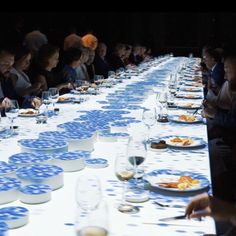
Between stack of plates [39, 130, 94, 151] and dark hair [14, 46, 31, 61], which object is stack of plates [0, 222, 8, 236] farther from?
dark hair [14, 46, 31, 61]

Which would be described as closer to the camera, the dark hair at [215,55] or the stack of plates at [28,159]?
the stack of plates at [28,159]

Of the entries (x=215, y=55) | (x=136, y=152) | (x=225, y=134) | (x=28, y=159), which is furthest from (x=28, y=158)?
(x=215, y=55)

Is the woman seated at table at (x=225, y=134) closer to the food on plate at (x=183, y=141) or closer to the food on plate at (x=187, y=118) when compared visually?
the food on plate at (x=187, y=118)

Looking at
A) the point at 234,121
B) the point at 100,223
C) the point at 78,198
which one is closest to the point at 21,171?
the point at 78,198

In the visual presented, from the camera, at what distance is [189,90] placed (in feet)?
15.7

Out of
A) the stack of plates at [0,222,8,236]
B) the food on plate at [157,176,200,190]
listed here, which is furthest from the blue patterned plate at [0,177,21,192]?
the food on plate at [157,176,200,190]

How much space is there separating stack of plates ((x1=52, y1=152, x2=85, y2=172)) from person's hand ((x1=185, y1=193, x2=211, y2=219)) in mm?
498

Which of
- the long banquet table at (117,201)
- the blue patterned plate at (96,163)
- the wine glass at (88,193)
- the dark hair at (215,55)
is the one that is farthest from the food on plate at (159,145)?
the dark hair at (215,55)

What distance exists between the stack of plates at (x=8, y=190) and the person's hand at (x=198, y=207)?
0.52m

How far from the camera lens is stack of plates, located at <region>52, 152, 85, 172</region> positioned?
1826mm

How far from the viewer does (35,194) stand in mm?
1479

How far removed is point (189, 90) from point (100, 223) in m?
3.88

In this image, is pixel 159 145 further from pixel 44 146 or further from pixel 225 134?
pixel 225 134

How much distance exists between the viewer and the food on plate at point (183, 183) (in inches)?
64.3
